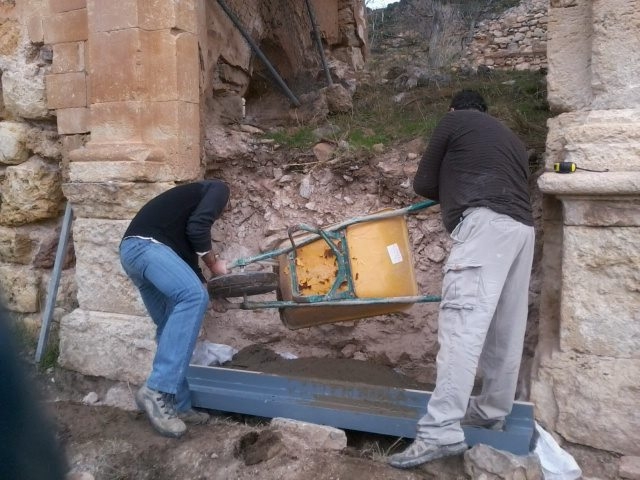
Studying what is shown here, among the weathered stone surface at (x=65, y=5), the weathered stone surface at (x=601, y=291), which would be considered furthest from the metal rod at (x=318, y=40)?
the weathered stone surface at (x=601, y=291)

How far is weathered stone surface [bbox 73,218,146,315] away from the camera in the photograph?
13.2 ft

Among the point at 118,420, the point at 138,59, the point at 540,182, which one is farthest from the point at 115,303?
the point at 540,182

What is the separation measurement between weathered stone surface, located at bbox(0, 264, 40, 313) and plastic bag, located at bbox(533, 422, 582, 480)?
3.73 meters

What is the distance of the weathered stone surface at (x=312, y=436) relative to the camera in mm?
3035

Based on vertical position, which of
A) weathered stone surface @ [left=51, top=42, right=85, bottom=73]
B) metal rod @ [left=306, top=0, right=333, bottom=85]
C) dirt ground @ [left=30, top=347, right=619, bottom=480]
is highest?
metal rod @ [left=306, top=0, right=333, bottom=85]

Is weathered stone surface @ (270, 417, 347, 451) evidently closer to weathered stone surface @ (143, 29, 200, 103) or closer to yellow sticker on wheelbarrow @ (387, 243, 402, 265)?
yellow sticker on wheelbarrow @ (387, 243, 402, 265)

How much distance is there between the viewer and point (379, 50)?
13.6 metres

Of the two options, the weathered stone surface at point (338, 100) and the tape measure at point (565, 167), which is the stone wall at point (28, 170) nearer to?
the weathered stone surface at point (338, 100)

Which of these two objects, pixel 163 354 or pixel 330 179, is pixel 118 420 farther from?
pixel 330 179

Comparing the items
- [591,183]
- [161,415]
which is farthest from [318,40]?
[161,415]

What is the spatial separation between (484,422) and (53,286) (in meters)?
3.13

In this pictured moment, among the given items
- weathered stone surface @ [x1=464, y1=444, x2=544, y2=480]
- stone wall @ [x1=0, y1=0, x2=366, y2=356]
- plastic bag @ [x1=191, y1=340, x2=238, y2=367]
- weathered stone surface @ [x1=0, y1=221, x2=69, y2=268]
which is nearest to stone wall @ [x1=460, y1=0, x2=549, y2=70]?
stone wall @ [x1=0, y1=0, x2=366, y2=356]

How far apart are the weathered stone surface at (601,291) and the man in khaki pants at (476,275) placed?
225 mm

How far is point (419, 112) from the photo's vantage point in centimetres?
542
